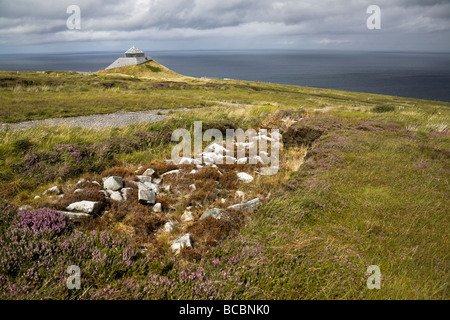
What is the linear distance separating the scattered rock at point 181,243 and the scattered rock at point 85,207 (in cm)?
237

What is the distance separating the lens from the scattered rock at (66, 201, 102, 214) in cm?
614

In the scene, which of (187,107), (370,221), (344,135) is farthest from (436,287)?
(187,107)

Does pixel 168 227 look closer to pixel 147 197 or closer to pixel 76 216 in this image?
pixel 147 197

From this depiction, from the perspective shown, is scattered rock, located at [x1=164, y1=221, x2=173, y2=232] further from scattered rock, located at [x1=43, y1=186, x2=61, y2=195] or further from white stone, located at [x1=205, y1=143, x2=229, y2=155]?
white stone, located at [x1=205, y1=143, x2=229, y2=155]

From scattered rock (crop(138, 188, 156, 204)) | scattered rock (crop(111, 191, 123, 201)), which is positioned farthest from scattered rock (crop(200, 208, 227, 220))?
scattered rock (crop(111, 191, 123, 201))

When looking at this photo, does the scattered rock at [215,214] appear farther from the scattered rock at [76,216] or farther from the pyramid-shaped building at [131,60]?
the pyramid-shaped building at [131,60]

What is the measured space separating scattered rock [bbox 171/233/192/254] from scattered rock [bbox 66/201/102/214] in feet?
7.78

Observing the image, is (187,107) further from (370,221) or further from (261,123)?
(370,221)

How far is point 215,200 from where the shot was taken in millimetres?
7633

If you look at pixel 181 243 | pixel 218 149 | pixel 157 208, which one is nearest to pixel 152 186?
pixel 157 208

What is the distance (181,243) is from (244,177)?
14.8 feet
